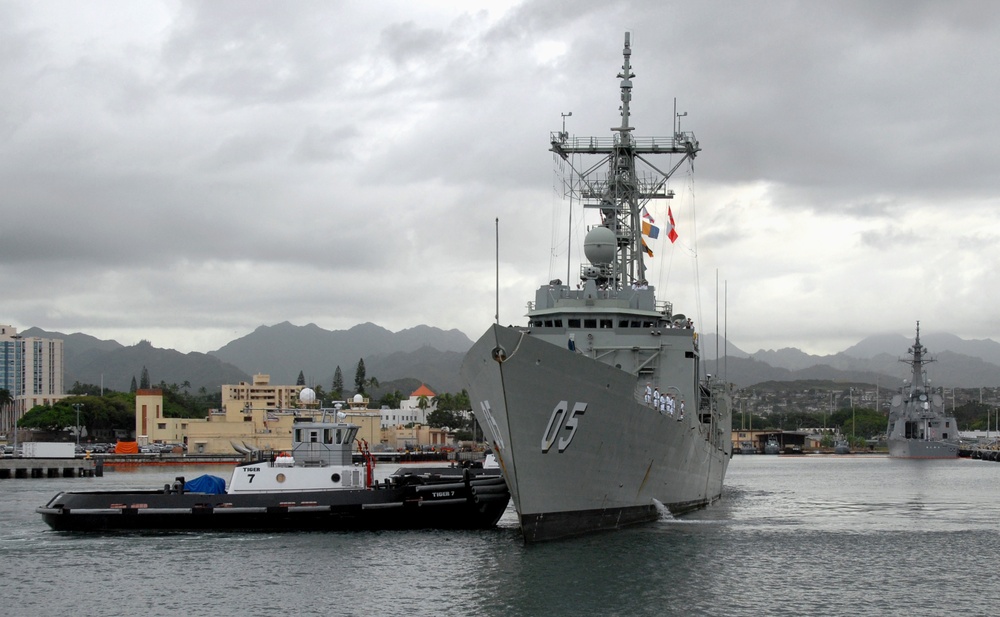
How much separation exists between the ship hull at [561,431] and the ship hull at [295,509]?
5.20m

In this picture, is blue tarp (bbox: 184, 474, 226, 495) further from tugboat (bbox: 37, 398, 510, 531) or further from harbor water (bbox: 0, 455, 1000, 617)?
harbor water (bbox: 0, 455, 1000, 617)

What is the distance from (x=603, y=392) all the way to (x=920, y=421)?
108156mm

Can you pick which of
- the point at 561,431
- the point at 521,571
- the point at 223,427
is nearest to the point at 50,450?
the point at 223,427

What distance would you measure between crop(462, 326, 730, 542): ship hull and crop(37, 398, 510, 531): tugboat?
207 inches

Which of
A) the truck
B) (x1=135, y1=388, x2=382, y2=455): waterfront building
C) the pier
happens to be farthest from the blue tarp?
(x1=135, y1=388, x2=382, y2=455): waterfront building

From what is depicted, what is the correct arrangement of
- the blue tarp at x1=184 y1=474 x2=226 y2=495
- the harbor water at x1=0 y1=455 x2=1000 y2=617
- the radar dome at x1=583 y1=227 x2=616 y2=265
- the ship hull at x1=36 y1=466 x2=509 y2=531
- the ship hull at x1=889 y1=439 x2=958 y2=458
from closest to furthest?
the harbor water at x1=0 y1=455 x2=1000 y2=617 → the ship hull at x1=36 y1=466 x2=509 y2=531 → the blue tarp at x1=184 y1=474 x2=226 y2=495 → the radar dome at x1=583 y1=227 x2=616 y2=265 → the ship hull at x1=889 y1=439 x2=958 y2=458

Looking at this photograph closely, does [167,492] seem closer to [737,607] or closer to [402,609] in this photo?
[402,609]

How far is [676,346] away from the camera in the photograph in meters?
35.2

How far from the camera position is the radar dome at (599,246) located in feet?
115

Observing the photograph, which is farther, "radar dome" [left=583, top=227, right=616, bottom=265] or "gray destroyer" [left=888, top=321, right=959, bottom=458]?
"gray destroyer" [left=888, top=321, right=959, bottom=458]

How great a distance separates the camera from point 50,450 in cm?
8106

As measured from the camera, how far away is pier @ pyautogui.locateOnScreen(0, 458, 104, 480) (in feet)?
249

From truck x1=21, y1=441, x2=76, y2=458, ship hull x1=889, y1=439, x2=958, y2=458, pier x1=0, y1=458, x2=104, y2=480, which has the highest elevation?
truck x1=21, y1=441, x2=76, y2=458

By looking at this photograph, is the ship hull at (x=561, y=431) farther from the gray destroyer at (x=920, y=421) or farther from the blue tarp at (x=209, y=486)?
the gray destroyer at (x=920, y=421)
